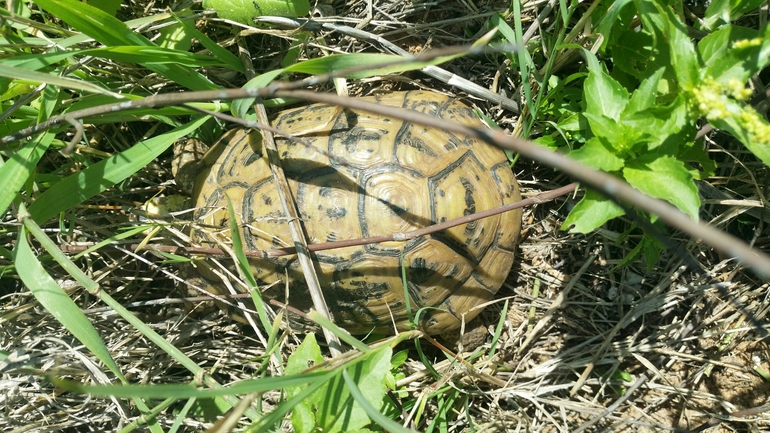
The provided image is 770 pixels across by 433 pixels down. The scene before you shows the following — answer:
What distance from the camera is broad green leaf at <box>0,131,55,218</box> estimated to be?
1903 millimetres

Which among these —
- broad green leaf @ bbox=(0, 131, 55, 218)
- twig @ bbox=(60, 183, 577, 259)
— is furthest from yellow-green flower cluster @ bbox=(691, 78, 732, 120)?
broad green leaf @ bbox=(0, 131, 55, 218)

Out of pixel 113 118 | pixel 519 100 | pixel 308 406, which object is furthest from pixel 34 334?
pixel 519 100

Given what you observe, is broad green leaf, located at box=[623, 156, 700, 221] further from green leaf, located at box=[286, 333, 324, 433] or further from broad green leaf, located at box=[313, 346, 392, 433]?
green leaf, located at box=[286, 333, 324, 433]

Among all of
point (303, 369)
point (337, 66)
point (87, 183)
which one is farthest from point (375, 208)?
point (87, 183)

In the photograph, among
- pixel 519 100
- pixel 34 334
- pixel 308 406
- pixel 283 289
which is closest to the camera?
pixel 308 406

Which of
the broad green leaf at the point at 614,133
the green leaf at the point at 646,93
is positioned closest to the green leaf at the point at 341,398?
the broad green leaf at the point at 614,133

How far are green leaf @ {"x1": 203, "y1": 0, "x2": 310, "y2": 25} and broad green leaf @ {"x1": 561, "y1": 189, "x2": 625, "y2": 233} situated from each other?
1.42 metres

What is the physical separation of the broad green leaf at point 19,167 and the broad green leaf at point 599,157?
1.87m

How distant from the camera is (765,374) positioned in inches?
100

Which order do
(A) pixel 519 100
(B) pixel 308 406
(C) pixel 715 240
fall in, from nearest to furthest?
(C) pixel 715 240
(B) pixel 308 406
(A) pixel 519 100

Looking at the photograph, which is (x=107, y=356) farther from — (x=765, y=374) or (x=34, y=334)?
(x=765, y=374)

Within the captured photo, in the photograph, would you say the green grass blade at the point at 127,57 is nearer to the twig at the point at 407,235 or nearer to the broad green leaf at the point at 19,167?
the broad green leaf at the point at 19,167

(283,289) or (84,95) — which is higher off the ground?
(84,95)

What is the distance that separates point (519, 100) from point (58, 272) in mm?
2242
